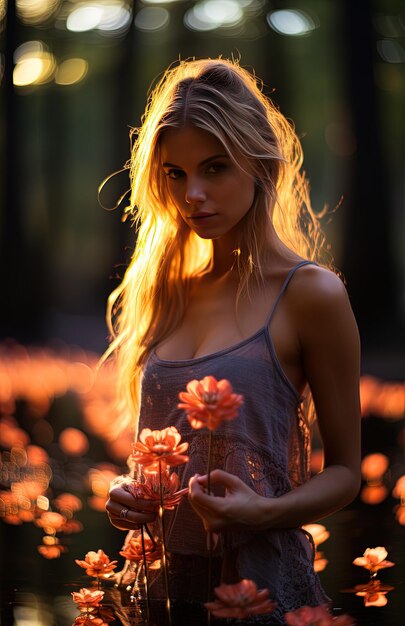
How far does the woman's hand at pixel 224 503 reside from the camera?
2.53 meters

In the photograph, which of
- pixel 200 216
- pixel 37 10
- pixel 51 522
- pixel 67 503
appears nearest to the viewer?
pixel 200 216

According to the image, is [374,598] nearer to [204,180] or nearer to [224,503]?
[224,503]

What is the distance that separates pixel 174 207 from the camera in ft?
11.1

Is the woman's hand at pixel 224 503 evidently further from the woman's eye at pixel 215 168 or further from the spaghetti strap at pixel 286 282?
the woman's eye at pixel 215 168

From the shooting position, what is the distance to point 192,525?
9.68 feet

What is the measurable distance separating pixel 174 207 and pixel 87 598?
3.82ft

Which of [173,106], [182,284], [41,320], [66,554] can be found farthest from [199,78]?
[41,320]

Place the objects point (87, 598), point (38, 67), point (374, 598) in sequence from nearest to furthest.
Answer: point (87, 598)
point (374, 598)
point (38, 67)

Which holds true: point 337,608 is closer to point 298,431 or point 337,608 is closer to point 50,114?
point 298,431

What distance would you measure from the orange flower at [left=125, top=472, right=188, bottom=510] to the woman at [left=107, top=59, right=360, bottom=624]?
0.03 m

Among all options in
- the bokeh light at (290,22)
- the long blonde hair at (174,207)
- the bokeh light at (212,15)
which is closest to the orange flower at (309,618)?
the long blonde hair at (174,207)

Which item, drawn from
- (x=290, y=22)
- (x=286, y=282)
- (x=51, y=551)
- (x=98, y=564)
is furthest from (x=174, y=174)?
(x=290, y=22)

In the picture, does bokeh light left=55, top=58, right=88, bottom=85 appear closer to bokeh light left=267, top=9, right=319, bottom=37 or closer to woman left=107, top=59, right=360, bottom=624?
bokeh light left=267, top=9, right=319, bottom=37

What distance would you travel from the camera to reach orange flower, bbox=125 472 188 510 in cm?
271
